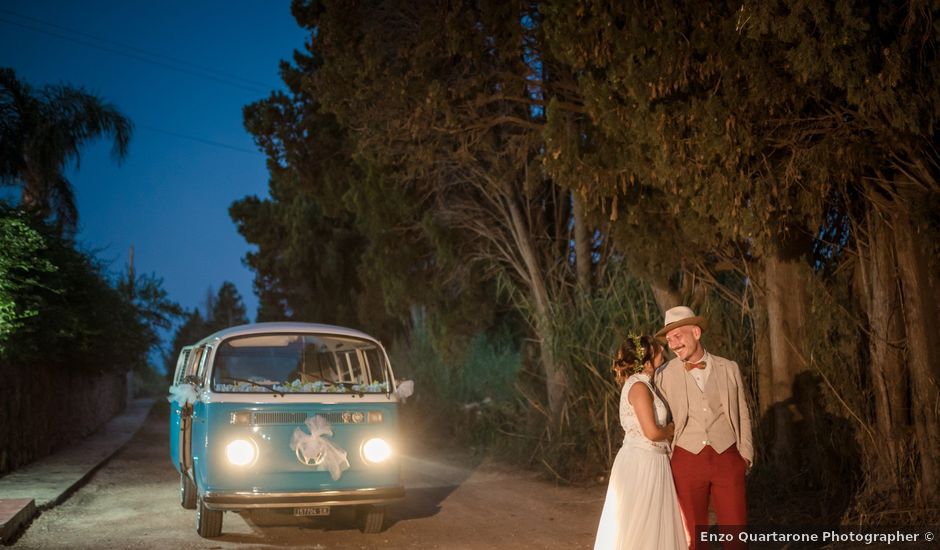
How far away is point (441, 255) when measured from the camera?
18281mm

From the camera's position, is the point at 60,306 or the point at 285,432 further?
the point at 60,306

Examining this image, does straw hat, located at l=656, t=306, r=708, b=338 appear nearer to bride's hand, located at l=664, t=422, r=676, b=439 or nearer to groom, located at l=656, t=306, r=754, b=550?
groom, located at l=656, t=306, r=754, b=550

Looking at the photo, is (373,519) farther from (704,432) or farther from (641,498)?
(704,432)

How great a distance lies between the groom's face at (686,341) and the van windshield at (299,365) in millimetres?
4186

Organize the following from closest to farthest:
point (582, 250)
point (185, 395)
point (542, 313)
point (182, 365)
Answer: point (185, 395)
point (182, 365)
point (542, 313)
point (582, 250)

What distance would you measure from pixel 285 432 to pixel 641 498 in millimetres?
4105

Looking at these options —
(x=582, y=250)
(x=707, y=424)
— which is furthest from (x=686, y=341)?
(x=582, y=250)

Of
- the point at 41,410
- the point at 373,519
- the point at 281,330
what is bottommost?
the point at 373,519

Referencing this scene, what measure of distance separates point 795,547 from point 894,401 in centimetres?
194

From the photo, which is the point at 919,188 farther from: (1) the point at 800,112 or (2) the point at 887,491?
(2) the point at 887,491

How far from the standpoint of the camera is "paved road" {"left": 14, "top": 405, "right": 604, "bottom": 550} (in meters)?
8.60

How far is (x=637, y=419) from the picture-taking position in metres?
5.56

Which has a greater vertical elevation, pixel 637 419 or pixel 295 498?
pixel 637 419

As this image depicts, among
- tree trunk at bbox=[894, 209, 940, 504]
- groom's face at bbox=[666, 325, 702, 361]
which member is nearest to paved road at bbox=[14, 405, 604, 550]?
tree trunk at bbox=[894, 209, 940, 504]
